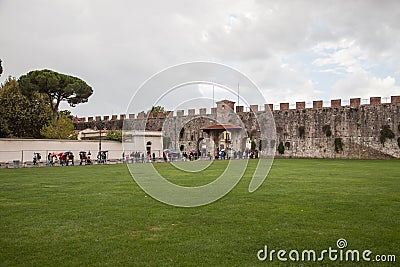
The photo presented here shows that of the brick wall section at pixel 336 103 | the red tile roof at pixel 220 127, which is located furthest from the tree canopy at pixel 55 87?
the brick wall section at pixel 336 103

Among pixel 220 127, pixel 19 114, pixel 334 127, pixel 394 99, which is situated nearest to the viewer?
pixel 19 114

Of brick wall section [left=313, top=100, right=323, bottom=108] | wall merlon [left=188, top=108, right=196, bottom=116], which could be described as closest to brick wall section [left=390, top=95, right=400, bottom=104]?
brick wall section [left=313, top=100, right=323, bottom=108]

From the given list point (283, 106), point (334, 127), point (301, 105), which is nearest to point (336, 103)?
point (334, 127)

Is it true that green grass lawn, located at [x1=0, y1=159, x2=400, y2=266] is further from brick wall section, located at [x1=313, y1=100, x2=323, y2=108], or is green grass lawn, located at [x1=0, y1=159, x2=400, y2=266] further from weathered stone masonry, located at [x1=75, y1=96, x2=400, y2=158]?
brick wall section, located at [x1=313, y1=100, x2=323, y2=108]

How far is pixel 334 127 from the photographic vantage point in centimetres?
3866

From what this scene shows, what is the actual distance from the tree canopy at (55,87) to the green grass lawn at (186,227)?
35.9 meters

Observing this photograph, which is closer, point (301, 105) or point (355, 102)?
point (355, 102)

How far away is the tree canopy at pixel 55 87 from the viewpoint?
146 feet

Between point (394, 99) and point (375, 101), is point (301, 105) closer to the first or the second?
point (375, 101)

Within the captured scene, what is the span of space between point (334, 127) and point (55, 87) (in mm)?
28751

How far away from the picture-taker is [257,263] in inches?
204

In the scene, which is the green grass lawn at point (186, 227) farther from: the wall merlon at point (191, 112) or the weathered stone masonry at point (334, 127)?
the wall merlon at point (191, 112)

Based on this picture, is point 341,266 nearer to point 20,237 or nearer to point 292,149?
point 20,237

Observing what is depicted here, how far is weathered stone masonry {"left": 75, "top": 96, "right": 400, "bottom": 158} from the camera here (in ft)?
118
